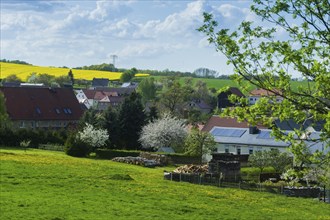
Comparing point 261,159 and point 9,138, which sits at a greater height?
point 9,138

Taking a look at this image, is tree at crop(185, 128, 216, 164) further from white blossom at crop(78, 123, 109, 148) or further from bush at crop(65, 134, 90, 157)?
bush at crop(65, 134, 90, 157)

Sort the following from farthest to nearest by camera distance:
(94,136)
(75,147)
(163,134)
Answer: (163,134)
(94,136)
(75,147)

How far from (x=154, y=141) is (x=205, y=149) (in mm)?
9678

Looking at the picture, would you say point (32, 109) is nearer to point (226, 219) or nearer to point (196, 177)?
point (196, 177)

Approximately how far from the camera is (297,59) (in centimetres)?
1198

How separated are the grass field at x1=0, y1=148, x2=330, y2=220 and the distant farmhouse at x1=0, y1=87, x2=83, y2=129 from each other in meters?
49.8

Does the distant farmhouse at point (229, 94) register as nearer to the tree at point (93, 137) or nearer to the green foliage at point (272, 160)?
the green foliage at point (272, 160)

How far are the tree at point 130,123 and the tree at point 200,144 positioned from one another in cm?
1173

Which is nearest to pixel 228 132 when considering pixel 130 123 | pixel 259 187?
pixel 130 123

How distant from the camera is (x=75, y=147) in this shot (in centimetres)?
6231

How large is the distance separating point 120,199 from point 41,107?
219ft

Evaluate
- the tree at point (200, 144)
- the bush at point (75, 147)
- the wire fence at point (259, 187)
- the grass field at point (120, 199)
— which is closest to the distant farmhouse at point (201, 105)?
the tree at point (200, 144)

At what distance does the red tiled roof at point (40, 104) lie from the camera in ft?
298

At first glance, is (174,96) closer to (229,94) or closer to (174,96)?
(174,96)
